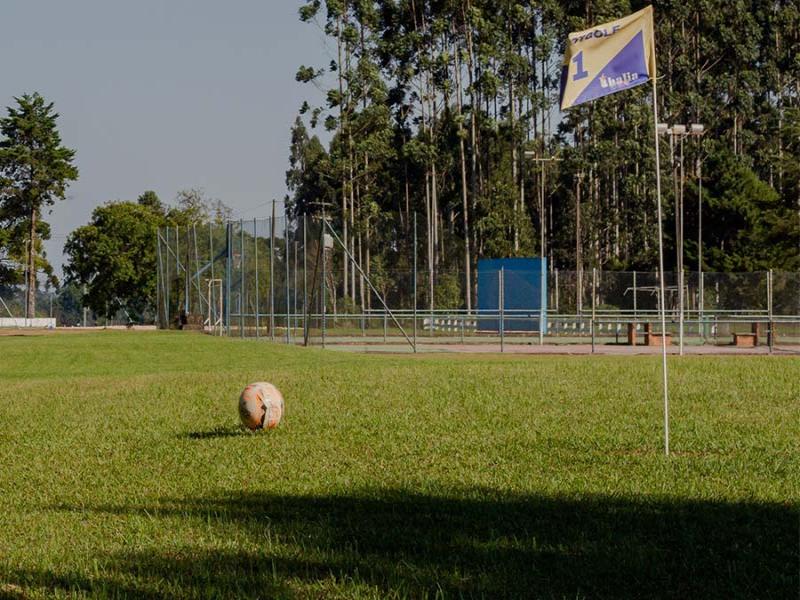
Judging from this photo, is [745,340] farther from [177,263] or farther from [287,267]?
[177,263]

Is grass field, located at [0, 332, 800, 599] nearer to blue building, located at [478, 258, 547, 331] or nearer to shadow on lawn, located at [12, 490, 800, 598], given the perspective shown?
shadow on lawn, located at [12, 490, 800, 598]

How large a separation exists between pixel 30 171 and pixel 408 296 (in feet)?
178

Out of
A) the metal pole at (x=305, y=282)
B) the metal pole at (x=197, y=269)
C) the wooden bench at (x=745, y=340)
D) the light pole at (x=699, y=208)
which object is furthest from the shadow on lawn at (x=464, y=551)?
the metal pole at (x=197, y=269)

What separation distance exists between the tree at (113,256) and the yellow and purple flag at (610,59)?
81.9 m

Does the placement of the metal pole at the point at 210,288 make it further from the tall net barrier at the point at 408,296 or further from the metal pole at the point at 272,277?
the metal pole at the point at 272,277

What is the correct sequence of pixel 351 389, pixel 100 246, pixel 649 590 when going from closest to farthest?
pixel 649 590 < pixel 351 389 < pixel 100 246

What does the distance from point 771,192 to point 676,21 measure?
1711 cm

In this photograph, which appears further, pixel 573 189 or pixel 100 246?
pixel 100 246

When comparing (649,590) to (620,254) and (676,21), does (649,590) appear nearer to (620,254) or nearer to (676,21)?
(620,254)

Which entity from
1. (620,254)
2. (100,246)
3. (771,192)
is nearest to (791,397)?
(771,192)

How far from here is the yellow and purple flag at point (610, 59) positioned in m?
11.4

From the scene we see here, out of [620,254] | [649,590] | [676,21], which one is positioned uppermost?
[676,21]

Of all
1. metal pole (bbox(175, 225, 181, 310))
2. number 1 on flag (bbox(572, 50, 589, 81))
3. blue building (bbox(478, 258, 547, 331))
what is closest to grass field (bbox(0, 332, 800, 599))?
number 1 on flag (bbox(572, 50, 589, 81))

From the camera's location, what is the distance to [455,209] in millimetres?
76438
